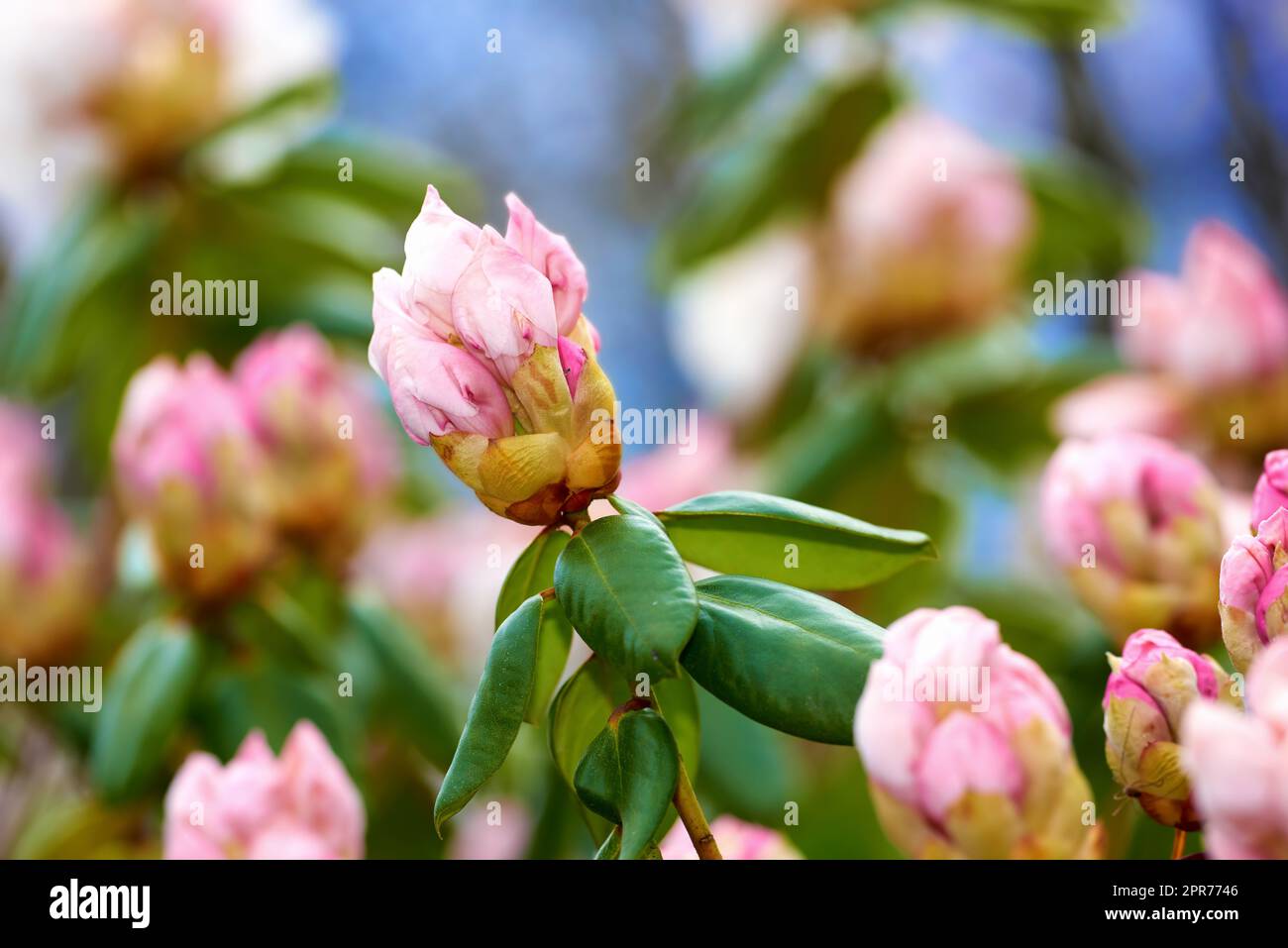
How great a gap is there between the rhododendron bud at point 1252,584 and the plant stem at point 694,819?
120mm

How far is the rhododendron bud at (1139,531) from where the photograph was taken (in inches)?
16.7

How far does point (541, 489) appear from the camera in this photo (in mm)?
316

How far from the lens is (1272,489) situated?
1.03 ft

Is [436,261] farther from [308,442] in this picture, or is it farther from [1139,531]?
[308,442]

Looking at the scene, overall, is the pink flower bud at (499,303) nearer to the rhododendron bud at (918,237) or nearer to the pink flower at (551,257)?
the pink flower at (551,257)

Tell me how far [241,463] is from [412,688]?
13cm

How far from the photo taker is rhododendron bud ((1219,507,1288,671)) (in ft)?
0.99

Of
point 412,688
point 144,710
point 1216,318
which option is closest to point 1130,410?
point 1216,318
